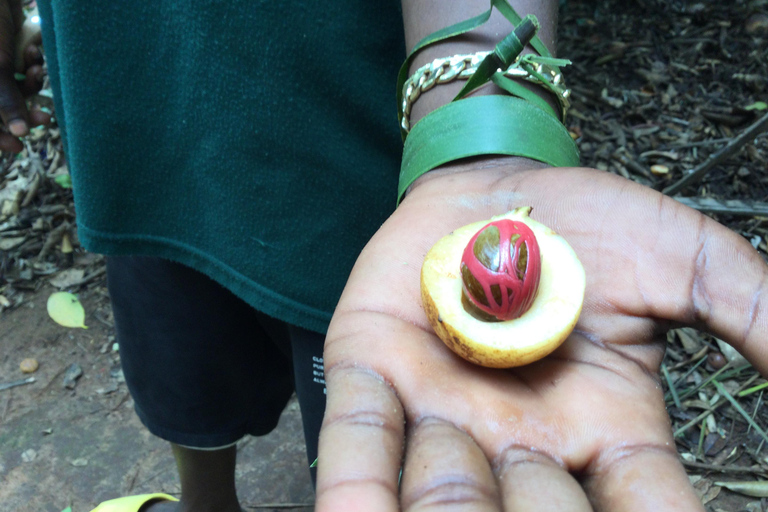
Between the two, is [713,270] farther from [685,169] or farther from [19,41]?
[685,169]

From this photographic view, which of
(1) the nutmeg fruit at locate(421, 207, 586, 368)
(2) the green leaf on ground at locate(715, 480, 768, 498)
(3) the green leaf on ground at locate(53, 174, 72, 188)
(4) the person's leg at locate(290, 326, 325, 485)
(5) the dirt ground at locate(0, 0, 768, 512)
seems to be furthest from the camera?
(3) the green leaf on ground at locate(53, 174, 72, 188)

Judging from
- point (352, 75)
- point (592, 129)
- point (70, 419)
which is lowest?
point (70, 419)

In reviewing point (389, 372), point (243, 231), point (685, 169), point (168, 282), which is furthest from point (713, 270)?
point (685, 169)

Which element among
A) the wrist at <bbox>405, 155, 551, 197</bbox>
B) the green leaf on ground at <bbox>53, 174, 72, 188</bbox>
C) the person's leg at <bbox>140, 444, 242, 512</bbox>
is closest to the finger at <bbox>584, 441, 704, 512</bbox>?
the wrist at <bbox>405, 155, 551, 197</bbox>

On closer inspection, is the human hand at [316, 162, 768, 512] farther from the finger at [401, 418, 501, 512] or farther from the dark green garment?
the dark green garment

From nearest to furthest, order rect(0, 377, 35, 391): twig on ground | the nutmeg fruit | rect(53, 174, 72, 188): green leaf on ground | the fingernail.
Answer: the nutmeg fruit → the fingernail → rect(0, 377, 35, 391): twig on ground → rect(53, 174, 72, 188): green leaf on ground

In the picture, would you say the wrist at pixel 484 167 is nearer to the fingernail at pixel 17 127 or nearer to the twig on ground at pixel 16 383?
the fingernail at pixel 17 127

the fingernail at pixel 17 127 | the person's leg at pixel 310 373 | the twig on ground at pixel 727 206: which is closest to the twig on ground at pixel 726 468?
the twig on ground at pixel 727 206

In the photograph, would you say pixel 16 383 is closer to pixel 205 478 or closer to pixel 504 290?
pixel 205 478
